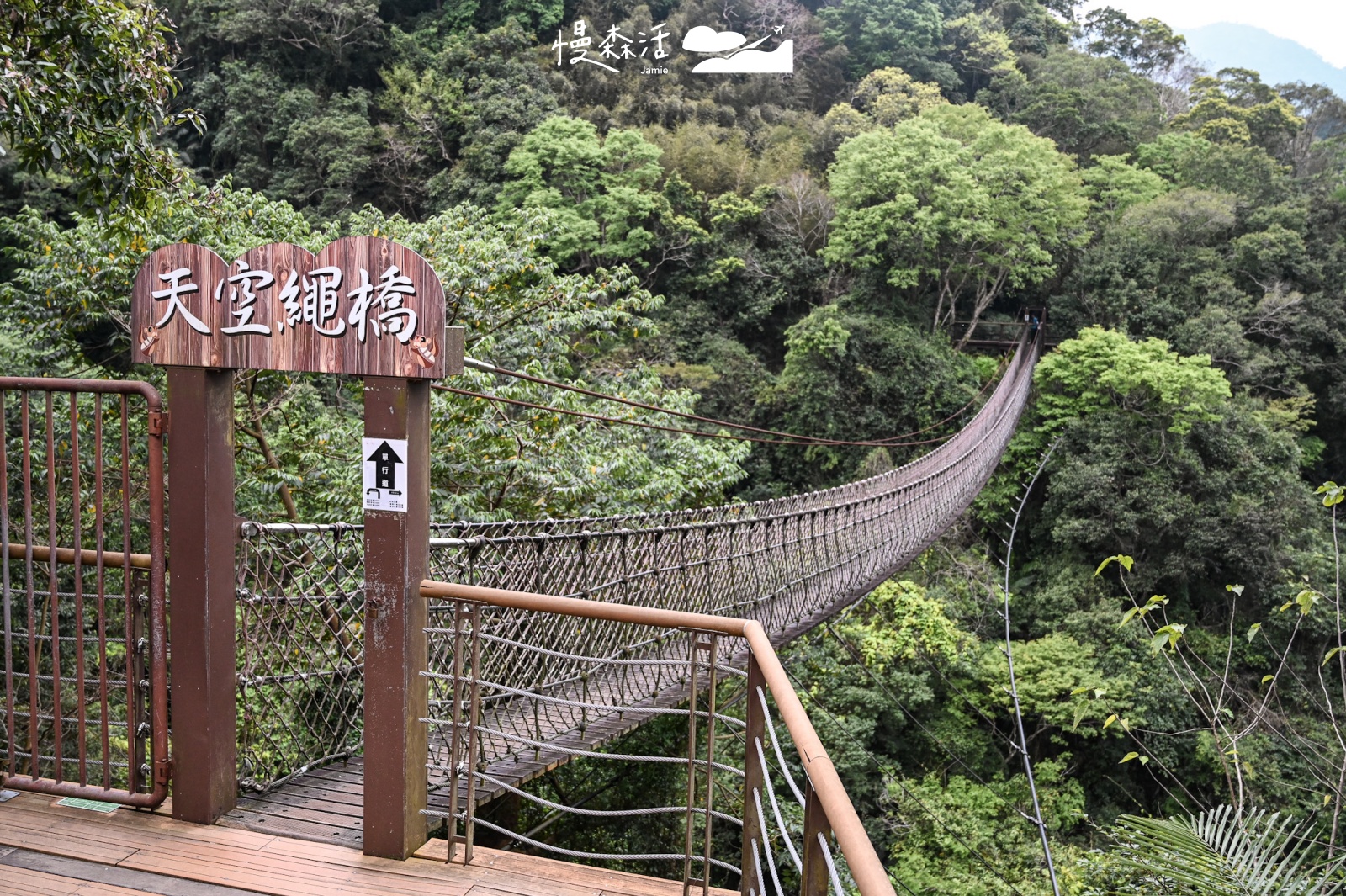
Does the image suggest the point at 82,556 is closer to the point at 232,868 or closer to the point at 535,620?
the point at 232,868

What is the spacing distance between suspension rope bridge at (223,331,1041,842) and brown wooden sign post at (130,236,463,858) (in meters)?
0.11

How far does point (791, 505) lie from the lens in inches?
165

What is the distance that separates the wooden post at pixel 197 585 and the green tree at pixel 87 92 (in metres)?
1.18

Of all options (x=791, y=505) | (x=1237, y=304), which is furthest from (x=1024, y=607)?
(x=791, y=505)

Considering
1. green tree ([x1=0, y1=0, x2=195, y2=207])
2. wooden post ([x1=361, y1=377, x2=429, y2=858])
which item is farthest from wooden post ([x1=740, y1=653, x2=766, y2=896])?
green tree ([x1=0, y1=0, x2=195, y2=207])

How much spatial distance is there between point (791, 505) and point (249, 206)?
4153mm

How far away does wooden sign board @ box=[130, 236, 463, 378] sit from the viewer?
1562 mm

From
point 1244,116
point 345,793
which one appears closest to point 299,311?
point 345,793

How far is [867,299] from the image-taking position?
503 inches

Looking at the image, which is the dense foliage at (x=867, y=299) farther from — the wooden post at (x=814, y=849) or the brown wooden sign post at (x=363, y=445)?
the wooden post at (x=814, y=849)

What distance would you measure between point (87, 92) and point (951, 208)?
1109 centimetres

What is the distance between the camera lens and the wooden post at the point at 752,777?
1.16 metres

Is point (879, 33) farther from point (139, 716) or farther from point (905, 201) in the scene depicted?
point (139, 716)

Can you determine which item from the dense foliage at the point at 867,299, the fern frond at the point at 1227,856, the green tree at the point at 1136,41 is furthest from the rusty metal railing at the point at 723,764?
the green tree at the point at 1136,41
